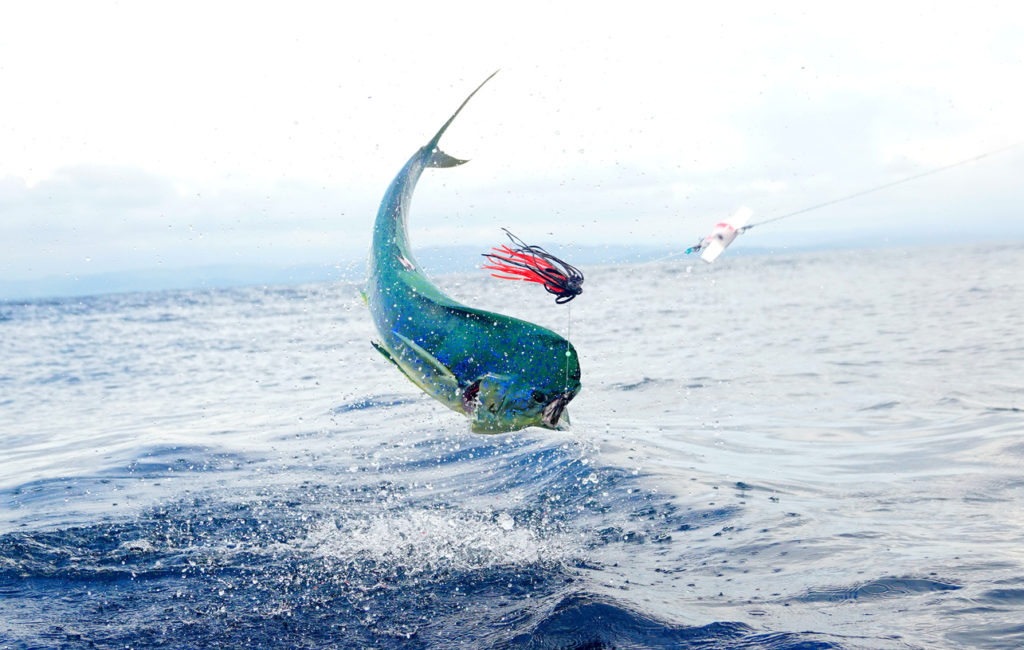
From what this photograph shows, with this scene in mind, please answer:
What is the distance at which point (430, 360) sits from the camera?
4.36 meters

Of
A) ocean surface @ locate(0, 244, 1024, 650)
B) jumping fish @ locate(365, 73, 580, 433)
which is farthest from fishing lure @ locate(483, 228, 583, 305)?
ocean surface @ locate(0, 244, 1024, 650)

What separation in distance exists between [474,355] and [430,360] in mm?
255

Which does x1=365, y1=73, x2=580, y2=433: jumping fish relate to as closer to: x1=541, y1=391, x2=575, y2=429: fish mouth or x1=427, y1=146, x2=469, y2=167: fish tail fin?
x1=541, y1=391, x2=575, y2=429: fish mouth

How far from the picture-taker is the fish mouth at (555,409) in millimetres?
4082

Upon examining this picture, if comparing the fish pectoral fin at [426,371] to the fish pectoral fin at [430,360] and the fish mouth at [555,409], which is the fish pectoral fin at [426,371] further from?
the fish mouth at [555,409]

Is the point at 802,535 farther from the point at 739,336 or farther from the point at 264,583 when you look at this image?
the point at 739,336

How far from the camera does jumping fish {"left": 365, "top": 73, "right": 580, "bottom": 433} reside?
4.08 meters

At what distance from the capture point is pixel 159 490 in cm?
789

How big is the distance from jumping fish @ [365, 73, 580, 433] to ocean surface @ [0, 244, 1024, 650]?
133cm

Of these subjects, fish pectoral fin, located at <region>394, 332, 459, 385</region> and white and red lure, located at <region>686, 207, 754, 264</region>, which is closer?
fish pectoral fin, located at <region>394, 332, 459, 385</region>

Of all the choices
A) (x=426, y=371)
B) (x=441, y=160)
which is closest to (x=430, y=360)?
(x=426, y=371)

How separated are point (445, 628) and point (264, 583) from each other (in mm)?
1496

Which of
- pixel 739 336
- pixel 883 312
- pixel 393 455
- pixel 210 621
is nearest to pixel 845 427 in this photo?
pixel 393 455

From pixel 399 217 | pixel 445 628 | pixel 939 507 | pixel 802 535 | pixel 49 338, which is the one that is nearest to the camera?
pixel 445 628
